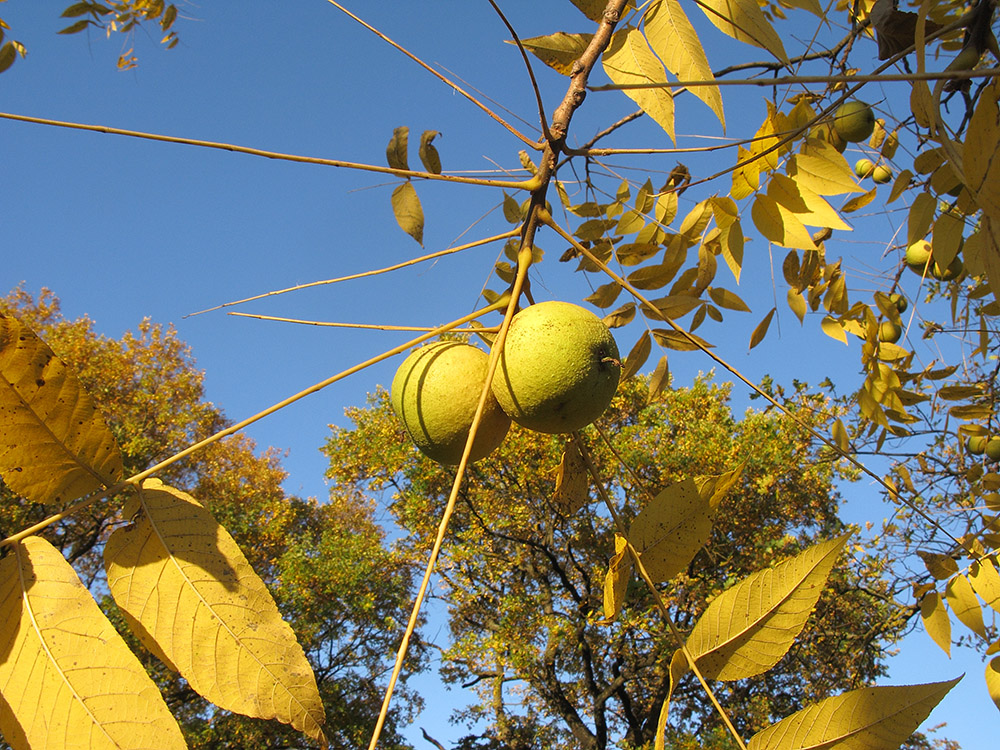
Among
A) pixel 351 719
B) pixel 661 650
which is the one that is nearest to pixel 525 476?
pixel 661 650

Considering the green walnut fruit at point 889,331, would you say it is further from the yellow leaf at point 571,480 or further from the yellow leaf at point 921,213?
the yellow leaf at point 571,480

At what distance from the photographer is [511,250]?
2.02 m

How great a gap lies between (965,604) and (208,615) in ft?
7.09

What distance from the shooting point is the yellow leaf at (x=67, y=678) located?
76cm

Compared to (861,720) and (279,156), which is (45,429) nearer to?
(279,156)

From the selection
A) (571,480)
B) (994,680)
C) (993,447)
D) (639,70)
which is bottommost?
(994,680)

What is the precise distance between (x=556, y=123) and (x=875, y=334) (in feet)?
5.08

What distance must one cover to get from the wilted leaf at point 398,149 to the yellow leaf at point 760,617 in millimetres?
1046

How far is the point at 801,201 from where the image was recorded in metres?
1.45

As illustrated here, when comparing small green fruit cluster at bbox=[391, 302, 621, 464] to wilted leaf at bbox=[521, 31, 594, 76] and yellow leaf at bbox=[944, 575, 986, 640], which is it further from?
yellow leaf at bbox=[944, 575, 986, 640]

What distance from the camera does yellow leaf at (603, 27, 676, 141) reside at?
4.01ft

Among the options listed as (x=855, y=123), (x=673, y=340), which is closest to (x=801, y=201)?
(x=673, y=340)

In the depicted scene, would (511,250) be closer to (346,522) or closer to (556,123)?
(556,123)

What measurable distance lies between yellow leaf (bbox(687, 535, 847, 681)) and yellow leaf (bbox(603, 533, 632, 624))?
143mm
